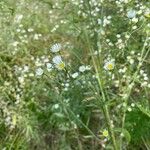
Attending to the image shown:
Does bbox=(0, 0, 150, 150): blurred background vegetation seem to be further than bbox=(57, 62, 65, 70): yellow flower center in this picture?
Yes

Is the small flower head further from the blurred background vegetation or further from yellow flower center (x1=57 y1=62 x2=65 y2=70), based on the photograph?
the blurred background vegetation

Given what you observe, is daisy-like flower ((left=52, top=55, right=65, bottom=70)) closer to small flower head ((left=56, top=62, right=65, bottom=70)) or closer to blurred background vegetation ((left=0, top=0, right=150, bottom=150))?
small flower head ((left=56, top=62, right=65, bottom=70))

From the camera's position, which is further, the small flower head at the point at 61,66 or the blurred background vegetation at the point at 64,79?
the blurred background vegetation at the point at 64,79

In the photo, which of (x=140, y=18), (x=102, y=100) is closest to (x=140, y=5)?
(x=140, y=18)

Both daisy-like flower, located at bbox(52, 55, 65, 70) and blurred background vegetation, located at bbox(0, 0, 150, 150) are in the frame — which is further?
blurred background vegetation, located at bbox(0, 0, 150, 150)

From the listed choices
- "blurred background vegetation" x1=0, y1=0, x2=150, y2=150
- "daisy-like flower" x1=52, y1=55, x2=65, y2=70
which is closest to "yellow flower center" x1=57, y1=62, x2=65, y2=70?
"daisy-like flower" x1=52, y1=55, x2=65, y2=70

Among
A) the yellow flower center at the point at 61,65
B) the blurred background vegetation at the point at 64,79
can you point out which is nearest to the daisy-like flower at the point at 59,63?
the yellow flower center at the point at 61,65

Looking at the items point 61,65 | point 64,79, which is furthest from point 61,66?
point 64,79

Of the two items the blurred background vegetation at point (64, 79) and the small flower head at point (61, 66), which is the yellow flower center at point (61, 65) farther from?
the blurred background vegetation at point (64, 79)

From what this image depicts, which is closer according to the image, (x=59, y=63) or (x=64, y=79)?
(x=59, y=63)

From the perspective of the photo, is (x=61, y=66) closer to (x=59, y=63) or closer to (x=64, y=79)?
(x=59, y=63)

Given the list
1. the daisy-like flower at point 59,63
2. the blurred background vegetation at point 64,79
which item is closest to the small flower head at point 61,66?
the daisy-like flower at point 59,63

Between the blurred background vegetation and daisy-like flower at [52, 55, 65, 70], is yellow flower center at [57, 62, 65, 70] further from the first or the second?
the blurred background vegetation
